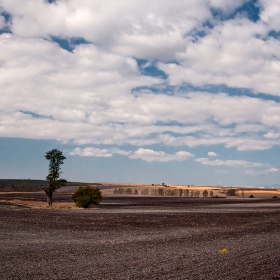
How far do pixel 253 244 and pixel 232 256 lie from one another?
3.98 m

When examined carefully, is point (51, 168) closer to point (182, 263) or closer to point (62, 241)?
point (62, 241)

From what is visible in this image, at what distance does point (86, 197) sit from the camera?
55625 mm

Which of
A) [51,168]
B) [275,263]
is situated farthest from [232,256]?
[51,168]

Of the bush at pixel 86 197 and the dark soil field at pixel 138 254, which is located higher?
the bush at pixel 86 197

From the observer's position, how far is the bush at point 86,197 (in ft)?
182

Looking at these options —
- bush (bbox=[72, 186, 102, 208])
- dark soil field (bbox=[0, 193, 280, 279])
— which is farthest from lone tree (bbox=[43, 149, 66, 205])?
dark soil field (bbox=[0, 193, 280, 279])

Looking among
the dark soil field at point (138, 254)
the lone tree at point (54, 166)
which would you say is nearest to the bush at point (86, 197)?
the lone tree at point (54, 166)

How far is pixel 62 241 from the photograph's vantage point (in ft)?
64.4

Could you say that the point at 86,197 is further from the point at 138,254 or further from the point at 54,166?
the point at 138,254

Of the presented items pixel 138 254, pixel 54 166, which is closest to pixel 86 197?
pixel 54 166

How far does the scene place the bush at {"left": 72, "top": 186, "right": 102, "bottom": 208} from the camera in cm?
5550

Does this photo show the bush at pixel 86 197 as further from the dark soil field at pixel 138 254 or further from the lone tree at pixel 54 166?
the dark soil field at pixel 138 254

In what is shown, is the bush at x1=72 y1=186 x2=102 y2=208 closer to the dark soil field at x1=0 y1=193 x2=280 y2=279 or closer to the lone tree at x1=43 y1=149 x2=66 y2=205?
the lone tree at x1=43 y1=149 x2=66 y2=205

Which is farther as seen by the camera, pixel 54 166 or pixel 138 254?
pixel 54 166
